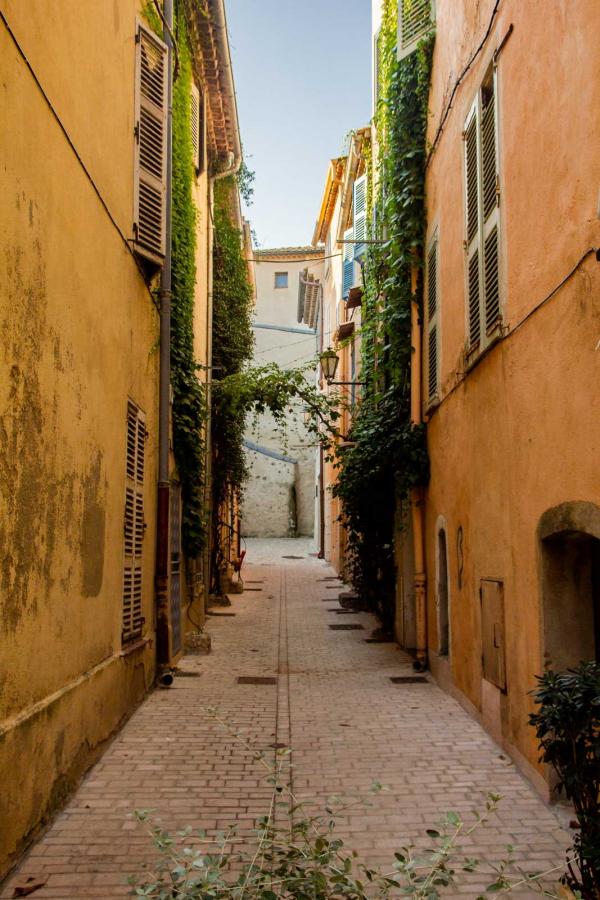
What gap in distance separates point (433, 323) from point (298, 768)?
542 centimetres

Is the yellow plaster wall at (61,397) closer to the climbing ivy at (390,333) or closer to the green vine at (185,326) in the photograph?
the green vine at (185,326)

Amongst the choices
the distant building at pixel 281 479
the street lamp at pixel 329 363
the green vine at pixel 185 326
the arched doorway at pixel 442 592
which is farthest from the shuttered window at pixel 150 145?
the distant building at pixel 281 479

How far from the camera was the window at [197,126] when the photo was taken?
11573mm

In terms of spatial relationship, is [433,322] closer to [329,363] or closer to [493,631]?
[493,631]

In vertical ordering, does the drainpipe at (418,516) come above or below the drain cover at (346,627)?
above

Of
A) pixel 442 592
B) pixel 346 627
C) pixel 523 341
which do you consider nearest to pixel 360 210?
pixel 346 627

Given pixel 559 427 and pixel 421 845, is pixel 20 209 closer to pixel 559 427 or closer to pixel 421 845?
pixel 559 427

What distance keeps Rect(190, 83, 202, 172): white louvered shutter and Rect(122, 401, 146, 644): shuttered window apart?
18.5 feet

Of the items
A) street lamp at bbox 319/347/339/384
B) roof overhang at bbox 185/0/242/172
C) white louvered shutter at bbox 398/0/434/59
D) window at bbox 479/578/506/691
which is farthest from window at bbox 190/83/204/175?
window at bbox 479/578/506/691

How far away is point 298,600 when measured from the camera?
54.1 ft

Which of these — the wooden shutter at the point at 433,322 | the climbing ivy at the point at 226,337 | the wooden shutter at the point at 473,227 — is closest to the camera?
the wooden shutter at the point at 473,227

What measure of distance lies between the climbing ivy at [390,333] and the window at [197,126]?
8.96 feet

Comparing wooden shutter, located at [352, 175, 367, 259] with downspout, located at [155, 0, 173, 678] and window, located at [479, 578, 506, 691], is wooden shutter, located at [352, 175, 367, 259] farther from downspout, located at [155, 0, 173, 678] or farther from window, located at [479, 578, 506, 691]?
window, located at [479, 578, 506, 691]

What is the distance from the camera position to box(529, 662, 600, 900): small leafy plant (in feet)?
10.6
